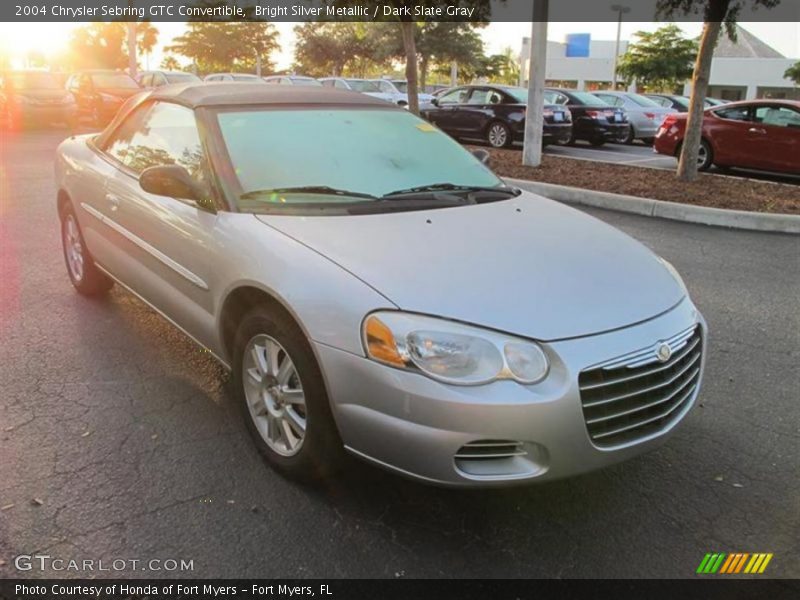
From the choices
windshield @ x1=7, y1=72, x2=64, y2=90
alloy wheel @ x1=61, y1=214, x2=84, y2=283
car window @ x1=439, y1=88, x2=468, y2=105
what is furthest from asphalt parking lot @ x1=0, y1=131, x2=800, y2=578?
windshield @ x1=7, y1=72, x2=64, y2=90

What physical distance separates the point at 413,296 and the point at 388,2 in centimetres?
1215

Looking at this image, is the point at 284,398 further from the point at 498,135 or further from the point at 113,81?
the point at 113,81

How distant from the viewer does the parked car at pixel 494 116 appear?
51.4 feet

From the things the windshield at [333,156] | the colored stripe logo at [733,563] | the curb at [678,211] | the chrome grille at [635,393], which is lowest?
the curb at [678,211]

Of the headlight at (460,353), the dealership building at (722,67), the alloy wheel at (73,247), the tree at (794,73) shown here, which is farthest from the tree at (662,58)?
the headlight at (460,353)

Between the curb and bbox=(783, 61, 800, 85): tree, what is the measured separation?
4138 cm

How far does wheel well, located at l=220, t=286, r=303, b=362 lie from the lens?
2.82 m

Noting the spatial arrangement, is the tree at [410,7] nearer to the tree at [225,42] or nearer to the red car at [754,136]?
the red car at [754,136]

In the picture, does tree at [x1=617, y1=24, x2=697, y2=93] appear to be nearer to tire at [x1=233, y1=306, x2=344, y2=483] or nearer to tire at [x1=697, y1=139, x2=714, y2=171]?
tire at [x1=697, y1=139, x2=714, y2=171]

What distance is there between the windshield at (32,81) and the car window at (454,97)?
437 inches

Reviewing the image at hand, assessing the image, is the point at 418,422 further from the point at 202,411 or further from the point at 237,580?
the point at 202,411

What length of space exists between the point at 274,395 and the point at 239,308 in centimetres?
45

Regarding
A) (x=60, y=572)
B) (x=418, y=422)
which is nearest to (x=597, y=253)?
(x=418, y=422)

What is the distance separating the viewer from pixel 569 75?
192ft
